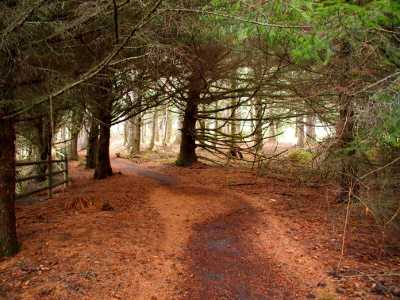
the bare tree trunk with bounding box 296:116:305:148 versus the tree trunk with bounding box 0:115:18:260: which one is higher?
the bare tree trunk with bounding box 296:116:305:148

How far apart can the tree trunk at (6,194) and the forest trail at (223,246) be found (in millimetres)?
2589

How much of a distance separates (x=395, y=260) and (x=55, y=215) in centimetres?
673

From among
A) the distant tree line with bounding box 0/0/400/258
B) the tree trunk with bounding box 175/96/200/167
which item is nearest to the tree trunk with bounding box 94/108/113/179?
the distant tree line with bounding box 0/0/400/258

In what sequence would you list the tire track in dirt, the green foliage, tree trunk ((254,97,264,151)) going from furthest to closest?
the green foliage < tree trunk ((254,97,264,151)) < the tire track in dirt

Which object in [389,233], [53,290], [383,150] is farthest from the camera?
[389,233]

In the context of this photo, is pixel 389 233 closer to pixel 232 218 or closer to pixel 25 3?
pixel 232 218

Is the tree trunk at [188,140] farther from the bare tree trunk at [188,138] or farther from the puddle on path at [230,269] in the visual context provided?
the puddle on path at [230,269]

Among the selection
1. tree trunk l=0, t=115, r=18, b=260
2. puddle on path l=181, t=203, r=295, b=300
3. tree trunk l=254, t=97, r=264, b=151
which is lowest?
puddle on path l=181, t=203, r=295, b=300

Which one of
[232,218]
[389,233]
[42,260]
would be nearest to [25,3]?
[42,260]

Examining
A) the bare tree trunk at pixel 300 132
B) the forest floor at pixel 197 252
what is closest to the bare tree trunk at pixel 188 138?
the bare tree trunk at pixel 300 132

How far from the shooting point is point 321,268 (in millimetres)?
4141

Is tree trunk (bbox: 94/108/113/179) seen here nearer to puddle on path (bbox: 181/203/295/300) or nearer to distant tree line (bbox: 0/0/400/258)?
distant tree line (bbox: 0/0/400/258)

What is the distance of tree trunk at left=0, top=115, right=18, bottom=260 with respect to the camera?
4.23 metres

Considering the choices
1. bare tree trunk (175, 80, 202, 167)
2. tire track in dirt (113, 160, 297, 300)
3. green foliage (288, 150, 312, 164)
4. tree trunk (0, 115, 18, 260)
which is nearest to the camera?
tire track in dirt (113, 160, 297, 300)
